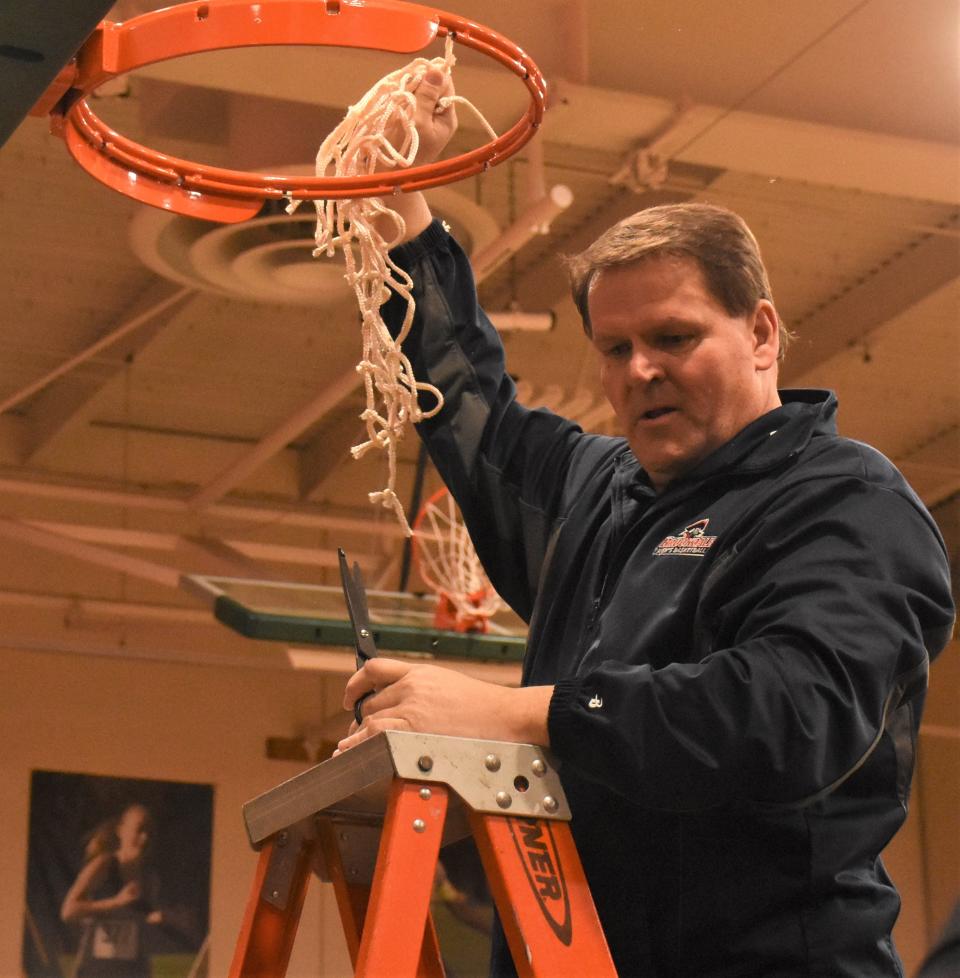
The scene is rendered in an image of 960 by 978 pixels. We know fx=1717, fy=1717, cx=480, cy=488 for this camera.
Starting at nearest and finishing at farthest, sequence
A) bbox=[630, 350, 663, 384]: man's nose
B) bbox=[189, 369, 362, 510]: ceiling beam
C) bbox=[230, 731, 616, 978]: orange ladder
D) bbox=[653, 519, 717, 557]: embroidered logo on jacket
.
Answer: bbox=[230, 731, 616, 978]: orange ladder → bbox=[653, 519, 717, 557]: embroidered logo on jacket → bbox=[630, 350, 663, 384]: man's nose → bbox=[189, 369, 362, 510]: ceiling beam

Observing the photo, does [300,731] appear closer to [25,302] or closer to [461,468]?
[25,302]

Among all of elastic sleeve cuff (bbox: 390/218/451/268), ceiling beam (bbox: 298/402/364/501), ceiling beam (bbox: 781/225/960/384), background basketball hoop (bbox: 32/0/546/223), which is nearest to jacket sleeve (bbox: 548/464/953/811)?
elastic sleeve cuff (bbox: 390/218/451/268)

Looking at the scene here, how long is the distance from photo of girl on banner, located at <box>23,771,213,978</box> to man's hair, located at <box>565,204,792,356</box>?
8.53 m

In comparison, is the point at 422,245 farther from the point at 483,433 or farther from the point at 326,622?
the point at 326,622

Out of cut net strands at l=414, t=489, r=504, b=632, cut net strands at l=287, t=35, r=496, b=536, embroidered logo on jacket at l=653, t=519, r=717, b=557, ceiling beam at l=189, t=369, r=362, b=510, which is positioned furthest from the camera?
ceiling beam at l=189, t=369, r=362, b=510

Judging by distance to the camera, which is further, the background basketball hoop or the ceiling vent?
the ceiling vent

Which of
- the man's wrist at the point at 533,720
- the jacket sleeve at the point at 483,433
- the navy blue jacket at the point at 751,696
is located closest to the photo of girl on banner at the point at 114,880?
the jacket sleeve at the point at 483,433

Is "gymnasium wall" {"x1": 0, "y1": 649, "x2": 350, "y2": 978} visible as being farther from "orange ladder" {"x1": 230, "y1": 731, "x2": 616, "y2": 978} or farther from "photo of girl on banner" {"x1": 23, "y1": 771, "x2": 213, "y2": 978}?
"orange ladder" {"x1": 230, "y1": 731, "x2": 616, "y2": 978}

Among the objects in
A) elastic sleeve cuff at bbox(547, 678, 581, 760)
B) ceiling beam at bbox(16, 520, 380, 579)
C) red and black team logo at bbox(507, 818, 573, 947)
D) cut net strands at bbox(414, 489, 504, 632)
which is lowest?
red and black team logo at bbox(507, 818, 573, 947)

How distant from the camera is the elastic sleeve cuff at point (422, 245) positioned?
8.40ft

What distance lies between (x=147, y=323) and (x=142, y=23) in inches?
248

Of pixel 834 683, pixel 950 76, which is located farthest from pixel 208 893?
pixel 834 683

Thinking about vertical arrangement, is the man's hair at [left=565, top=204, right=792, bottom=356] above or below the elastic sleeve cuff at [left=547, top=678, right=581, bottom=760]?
above

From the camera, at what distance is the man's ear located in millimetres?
2150
